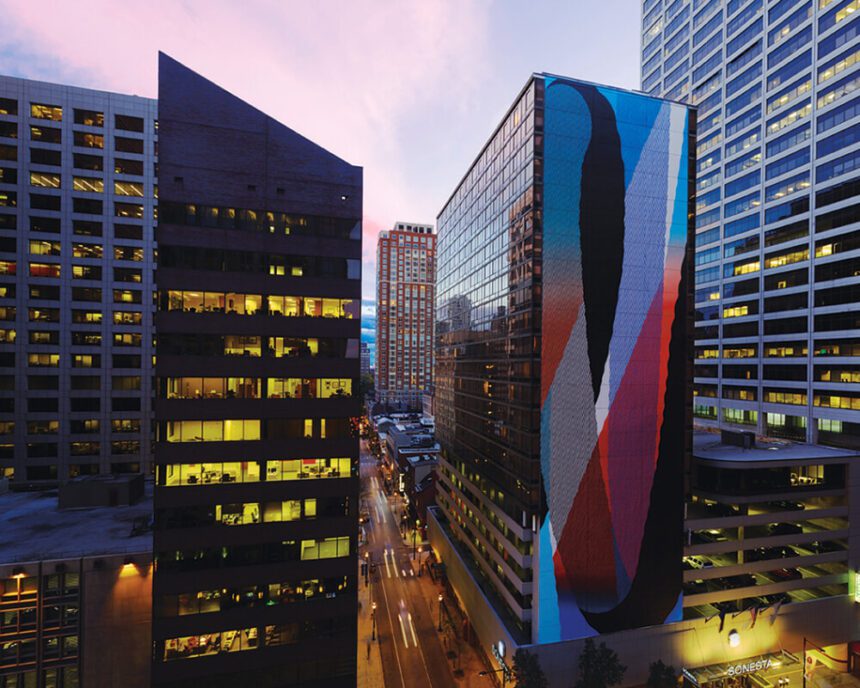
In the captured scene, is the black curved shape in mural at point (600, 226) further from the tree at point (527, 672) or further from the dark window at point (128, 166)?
the dark window at point (128, 166)

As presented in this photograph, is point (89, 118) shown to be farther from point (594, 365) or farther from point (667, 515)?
point (667, 515)

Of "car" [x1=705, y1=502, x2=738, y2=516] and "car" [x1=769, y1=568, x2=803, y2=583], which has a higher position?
"car" [x1=705, y1=502, x2=738, y2=516]

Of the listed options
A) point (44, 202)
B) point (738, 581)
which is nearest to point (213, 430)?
point (738, 581)

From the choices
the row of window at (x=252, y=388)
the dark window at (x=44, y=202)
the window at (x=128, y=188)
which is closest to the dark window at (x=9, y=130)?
the dark window at (x=44, y=202)

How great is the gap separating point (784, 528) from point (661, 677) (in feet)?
71.0

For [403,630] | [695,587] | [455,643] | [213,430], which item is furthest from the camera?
[403,630]

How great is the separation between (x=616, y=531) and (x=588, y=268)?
85.4ft

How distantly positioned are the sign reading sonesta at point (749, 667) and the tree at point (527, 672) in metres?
19.9

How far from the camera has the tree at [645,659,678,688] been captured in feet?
131

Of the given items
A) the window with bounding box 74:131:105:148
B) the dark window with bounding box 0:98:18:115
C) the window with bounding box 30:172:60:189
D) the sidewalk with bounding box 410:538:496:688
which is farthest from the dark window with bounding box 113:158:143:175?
the sidewalk with bounding box 410:538:496:688

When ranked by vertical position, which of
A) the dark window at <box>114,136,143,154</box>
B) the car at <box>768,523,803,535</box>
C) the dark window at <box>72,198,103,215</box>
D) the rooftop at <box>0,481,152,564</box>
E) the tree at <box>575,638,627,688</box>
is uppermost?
the dark window at <box>114,136,143,154</box>

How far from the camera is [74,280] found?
2549 inches

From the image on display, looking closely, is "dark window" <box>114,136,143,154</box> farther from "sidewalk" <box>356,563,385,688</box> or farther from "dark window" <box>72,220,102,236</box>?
"sidewalk" <box>356,563,385,688</box>

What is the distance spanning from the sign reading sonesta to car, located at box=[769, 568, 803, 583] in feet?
26.5
